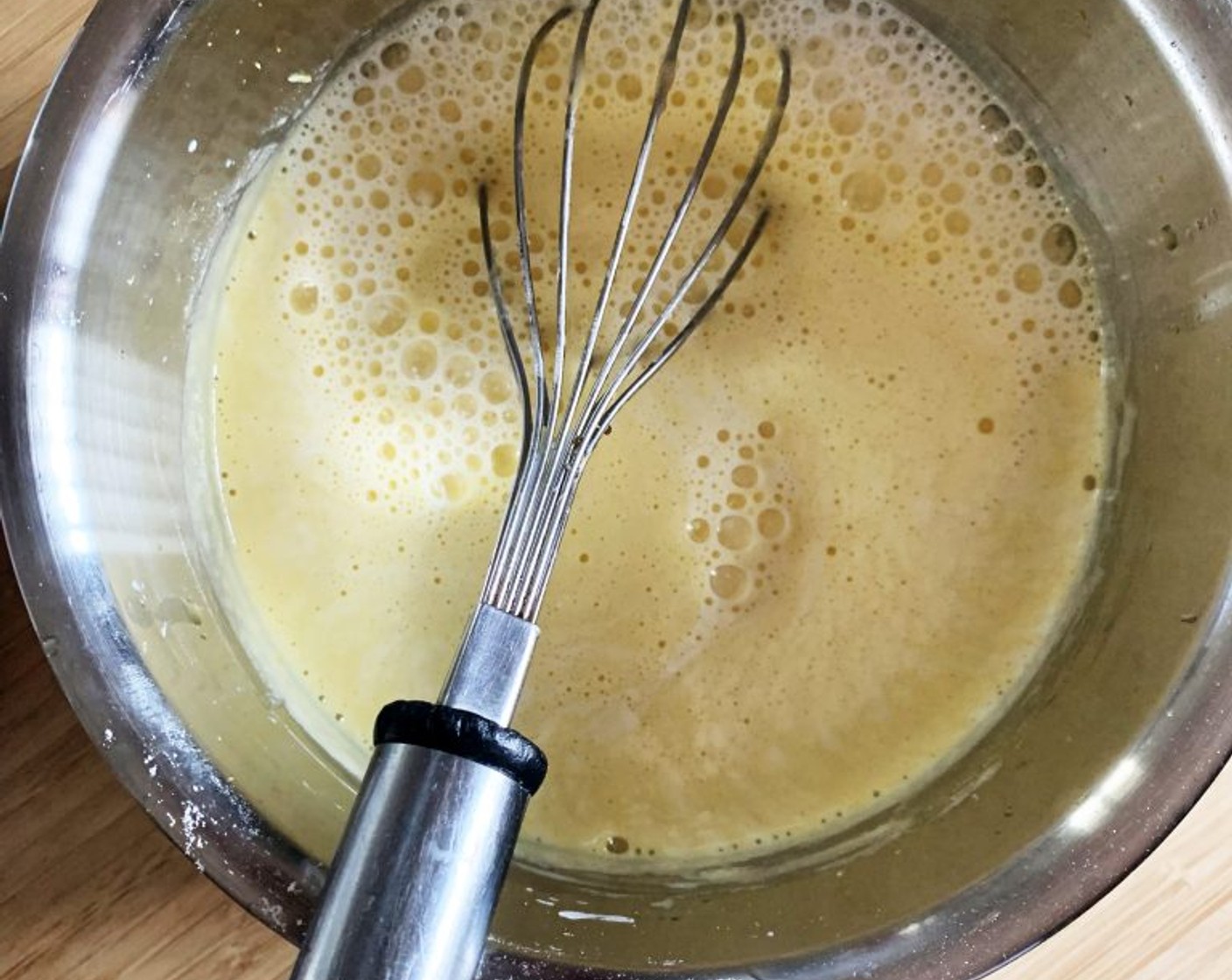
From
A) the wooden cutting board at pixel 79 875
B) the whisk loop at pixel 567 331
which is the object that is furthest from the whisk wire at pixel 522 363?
the wooden cutting board at pixel 79 875

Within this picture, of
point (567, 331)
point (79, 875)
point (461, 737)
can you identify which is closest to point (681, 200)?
point (567, 331)

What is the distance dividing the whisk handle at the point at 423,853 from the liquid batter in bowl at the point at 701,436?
6.8 inches

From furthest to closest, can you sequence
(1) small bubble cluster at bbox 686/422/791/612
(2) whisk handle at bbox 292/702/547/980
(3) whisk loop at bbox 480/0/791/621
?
1. (1) small bubble cluster at bbox 686/422/791/612
2. (3) whisk loop at bbox 480/0/791/621
3. (2) whisk handle at bbox 292/702/547/980

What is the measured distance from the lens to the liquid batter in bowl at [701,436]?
660 millimetres

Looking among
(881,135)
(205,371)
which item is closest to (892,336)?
(881,135)

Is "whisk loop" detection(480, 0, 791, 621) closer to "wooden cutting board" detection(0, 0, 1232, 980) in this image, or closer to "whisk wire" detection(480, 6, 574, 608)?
"whisk wire" detection(480, 6, 574, 608)

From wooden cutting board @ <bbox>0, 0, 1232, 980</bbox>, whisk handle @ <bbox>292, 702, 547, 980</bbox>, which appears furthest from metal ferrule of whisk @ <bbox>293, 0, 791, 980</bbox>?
wooden cutting board @ <bbox>0, 0, 1232, 980</bbox>

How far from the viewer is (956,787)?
0.65 m

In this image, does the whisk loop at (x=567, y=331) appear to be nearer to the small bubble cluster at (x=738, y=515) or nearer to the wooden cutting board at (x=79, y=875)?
the small bubble cluster at (x=738, y=515)

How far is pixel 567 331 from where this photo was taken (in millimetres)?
683

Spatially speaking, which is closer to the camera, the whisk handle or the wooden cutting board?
the whisk handle

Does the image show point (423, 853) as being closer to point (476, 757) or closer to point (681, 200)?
point (476, 757)

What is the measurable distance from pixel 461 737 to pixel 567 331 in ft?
0.88

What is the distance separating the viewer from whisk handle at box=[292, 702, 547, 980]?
1.49ft
